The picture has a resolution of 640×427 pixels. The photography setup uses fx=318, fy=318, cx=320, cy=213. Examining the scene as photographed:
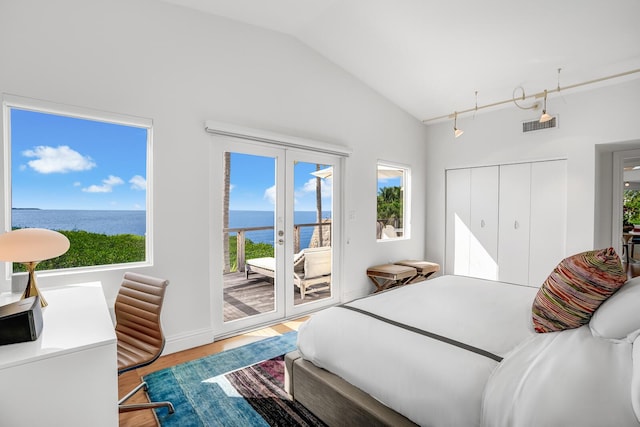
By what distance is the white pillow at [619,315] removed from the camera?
1238mm

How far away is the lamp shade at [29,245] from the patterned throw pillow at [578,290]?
96.9 inches

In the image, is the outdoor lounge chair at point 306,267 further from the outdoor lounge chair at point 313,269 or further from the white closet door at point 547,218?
the white closet door at point 547,218

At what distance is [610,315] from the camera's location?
4.28 feet

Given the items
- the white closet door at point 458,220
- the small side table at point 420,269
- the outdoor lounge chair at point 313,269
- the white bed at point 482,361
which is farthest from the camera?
the white closet door at point 458,220

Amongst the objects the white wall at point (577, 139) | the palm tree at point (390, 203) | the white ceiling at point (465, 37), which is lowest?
the palm tree at point (390, 203)

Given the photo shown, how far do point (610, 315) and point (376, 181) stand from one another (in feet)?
11.3

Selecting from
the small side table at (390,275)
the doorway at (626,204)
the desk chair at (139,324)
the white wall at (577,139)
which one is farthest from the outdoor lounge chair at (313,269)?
the doorway at (626,204)

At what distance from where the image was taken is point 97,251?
2.56 m

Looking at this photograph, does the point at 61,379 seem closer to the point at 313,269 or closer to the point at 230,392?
the point at 230,392

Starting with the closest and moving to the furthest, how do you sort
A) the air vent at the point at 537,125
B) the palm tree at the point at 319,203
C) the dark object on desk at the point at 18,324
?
the dark object on desk at the point at 18,324 < the palm tree at the point at 319,203 < the air vent at the point at 537,125

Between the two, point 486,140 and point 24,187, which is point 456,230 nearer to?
point 486,140

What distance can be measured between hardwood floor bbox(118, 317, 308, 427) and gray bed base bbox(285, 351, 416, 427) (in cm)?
87

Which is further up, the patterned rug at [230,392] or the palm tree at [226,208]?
the palm tree at [226,208]

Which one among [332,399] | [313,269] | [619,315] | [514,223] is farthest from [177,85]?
[514,223]
